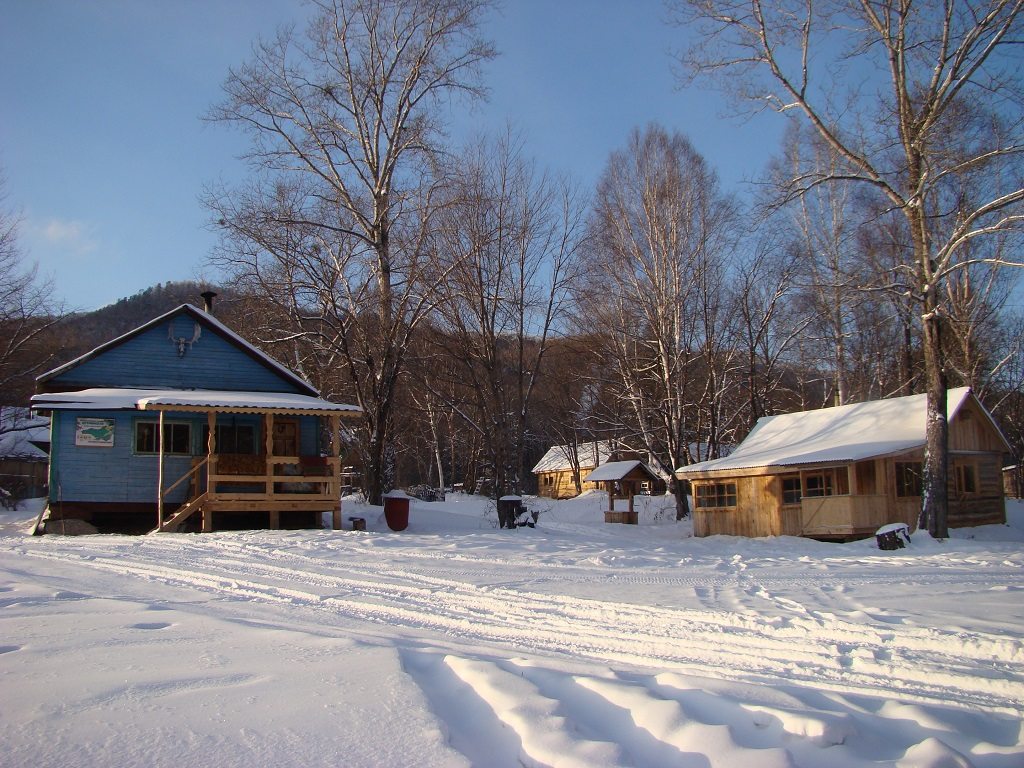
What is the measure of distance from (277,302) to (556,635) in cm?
1902

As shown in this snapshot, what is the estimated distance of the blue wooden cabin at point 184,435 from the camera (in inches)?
717

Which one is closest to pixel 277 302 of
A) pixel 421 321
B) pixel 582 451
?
pixel 421 321

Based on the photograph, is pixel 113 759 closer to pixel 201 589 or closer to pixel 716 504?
pixel 201 589

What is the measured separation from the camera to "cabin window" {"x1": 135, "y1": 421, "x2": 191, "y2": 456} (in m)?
19.8

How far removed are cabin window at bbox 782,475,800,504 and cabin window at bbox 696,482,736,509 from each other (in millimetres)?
1851

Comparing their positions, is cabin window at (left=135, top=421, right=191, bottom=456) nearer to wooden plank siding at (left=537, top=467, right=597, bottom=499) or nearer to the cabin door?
the cabin door

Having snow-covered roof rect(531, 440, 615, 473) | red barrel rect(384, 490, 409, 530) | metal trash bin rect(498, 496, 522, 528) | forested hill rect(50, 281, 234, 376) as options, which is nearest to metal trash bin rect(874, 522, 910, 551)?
metal trash bin rect(498, 496, 522, 528)

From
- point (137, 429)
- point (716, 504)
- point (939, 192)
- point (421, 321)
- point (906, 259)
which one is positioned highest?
point (939, 192)

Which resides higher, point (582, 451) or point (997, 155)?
point (997, 155)

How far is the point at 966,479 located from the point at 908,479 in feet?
11.4

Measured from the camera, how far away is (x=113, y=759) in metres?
3.25

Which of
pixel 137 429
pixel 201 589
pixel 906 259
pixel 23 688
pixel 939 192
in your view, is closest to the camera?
pixel 23 688

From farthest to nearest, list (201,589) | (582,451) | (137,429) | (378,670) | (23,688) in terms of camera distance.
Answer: (582,451), (137,429), (201,589), (378,670), (23,688)

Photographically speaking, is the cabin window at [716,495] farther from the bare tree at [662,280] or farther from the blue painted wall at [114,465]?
the blue painted wall at [114,465]
